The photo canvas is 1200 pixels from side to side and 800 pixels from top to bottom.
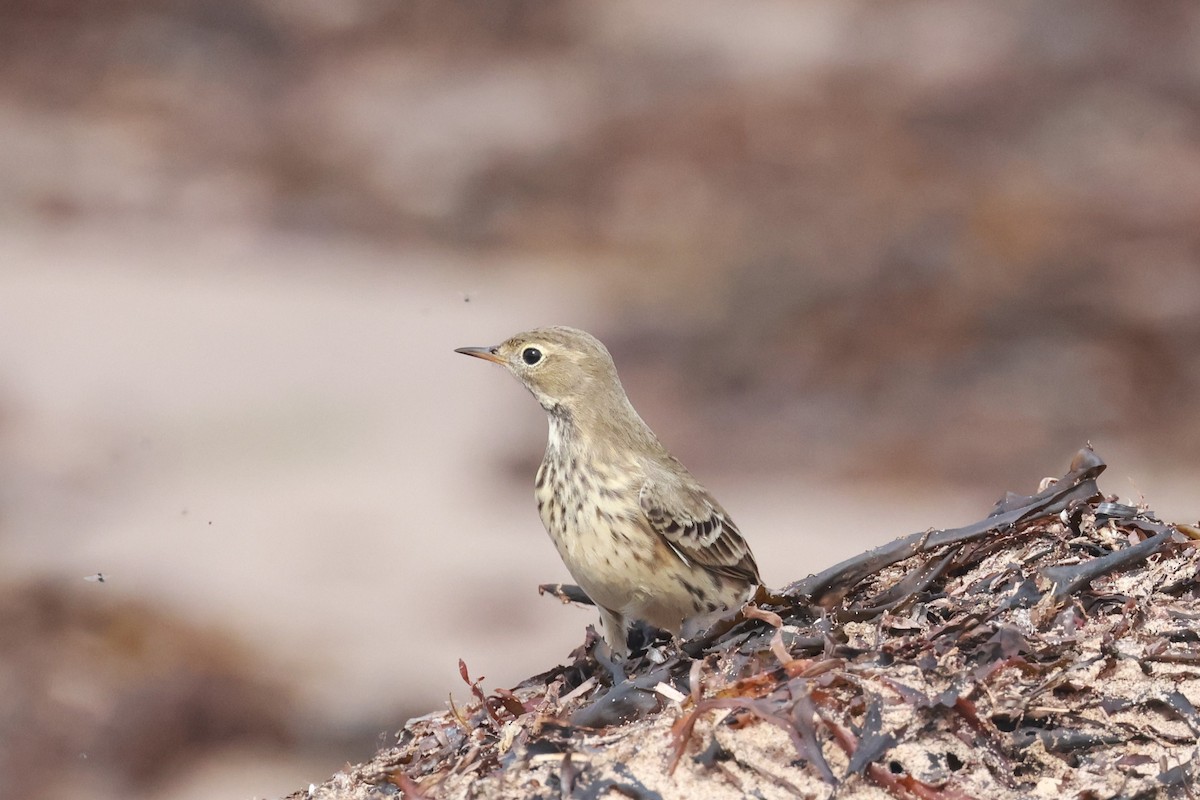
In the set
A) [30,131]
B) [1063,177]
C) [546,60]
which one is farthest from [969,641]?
[30,131]

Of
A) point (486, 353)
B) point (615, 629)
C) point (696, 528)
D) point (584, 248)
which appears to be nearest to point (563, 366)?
point (486, 353)

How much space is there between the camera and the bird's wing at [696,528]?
17.2 feet

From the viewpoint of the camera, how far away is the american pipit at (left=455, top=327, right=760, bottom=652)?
512 cm

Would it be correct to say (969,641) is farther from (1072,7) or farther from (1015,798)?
(1072,7)

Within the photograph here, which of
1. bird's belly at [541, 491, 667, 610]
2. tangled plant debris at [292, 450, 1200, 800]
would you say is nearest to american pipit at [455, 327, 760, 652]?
bird's belly at [541, 491, 667, 610]

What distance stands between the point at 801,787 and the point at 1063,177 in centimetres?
1209

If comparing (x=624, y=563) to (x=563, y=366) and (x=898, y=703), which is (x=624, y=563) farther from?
(x=898, y=703)

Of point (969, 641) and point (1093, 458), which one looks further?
point (1093, 458)

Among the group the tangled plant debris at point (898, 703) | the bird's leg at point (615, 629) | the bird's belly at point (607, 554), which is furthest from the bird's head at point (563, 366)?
the tangled plant debris at point (898, 703)

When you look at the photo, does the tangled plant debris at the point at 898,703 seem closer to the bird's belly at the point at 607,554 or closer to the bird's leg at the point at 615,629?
the bird's belly at the point at 607,554

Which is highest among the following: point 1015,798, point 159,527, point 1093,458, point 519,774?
point 159,527

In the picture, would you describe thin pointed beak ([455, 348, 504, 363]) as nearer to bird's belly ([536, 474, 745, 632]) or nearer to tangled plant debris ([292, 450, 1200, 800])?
bird's belly ([536, 474, 745, 632])

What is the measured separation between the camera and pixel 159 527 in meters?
11.0

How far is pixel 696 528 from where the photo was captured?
5316 mm
